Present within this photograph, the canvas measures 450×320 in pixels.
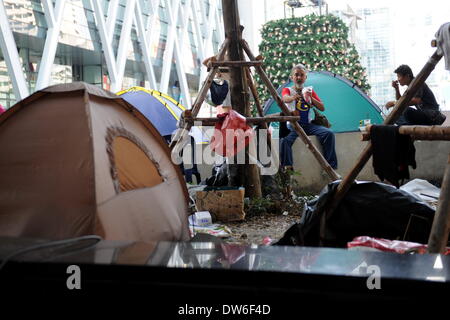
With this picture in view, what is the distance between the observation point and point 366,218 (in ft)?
11.2

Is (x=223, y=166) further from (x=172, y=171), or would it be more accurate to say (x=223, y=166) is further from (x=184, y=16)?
(x=184, y=16)

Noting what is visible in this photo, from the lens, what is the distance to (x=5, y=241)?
219 centimetres

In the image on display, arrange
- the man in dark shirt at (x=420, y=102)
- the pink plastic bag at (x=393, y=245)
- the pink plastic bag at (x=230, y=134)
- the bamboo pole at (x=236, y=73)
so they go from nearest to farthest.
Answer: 1. the pink plastic bag at (x=393, y=245)
2. the pink plastic bag at (x=230, y=134)
3. the man in dark shirt at (x=420, y=102)
4. the bamboo pole at (x=236, y=73)

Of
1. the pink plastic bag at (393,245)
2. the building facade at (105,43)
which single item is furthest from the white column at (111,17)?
the pink plastic bag at (393,245)

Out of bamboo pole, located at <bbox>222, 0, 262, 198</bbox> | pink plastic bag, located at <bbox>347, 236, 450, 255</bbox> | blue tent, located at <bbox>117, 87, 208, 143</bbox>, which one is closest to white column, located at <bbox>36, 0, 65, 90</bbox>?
blue tent, located at <bbox>117, 87, 208, 143</bbox>

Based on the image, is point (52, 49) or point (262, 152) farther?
point (52, 49)

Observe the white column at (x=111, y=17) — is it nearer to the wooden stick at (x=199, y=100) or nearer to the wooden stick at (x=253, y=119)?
the wooden stick at (x=199, y=100)

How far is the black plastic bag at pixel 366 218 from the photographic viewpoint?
3.24 m

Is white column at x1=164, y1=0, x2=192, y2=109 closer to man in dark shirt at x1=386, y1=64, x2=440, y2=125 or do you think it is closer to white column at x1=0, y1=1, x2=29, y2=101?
white column at x1=0, y1=1, x2=29, y2=101

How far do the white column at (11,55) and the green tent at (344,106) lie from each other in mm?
5943

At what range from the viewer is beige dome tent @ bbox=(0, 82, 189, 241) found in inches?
121

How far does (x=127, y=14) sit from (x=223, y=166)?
12.2m

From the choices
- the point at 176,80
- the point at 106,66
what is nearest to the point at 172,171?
the point at 106,66

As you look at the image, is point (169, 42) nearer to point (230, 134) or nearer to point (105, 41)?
point (105, 41)
